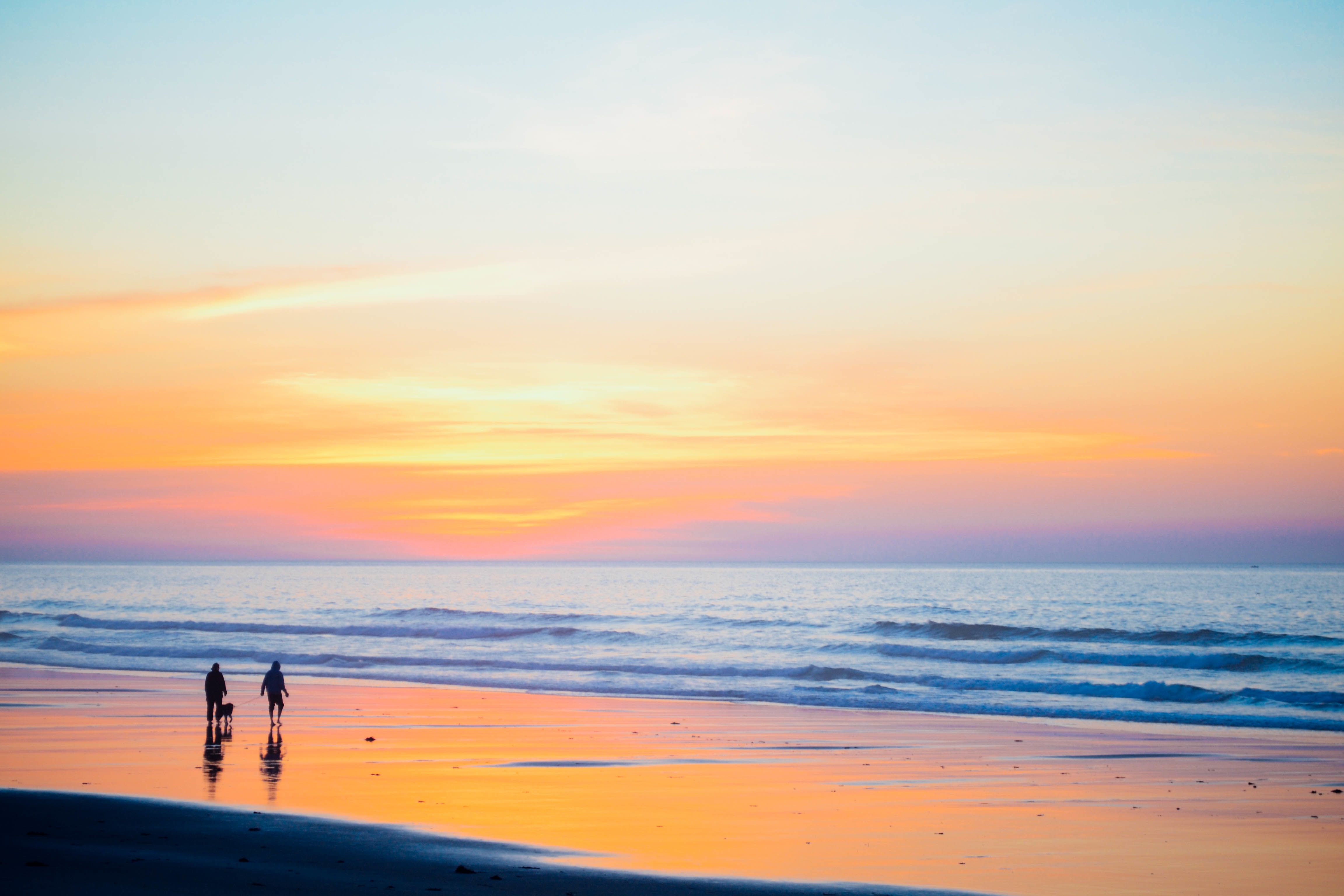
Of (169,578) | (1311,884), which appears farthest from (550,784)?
(169,578)

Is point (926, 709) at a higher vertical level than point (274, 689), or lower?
lower

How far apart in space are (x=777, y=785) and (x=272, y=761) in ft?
27.8

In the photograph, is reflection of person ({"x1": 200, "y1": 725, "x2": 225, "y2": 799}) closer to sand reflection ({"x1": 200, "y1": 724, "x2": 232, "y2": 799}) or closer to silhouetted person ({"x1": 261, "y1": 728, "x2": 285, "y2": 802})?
sand reflection ({"x1": 200, "y1": 724, "x2": 232, "y2": 799})

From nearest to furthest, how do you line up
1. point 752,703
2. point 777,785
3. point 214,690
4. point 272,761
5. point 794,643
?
point 777,785 → point 272,761 → point 214,690 → point 752,703 → point 794,643

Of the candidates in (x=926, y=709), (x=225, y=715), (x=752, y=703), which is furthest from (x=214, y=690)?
(x=926, y=709)

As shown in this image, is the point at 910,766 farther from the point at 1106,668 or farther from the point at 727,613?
the point at 727,613

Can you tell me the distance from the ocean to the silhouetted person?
11.8m

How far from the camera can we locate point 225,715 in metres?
20.8

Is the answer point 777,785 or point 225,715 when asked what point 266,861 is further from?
point 225,715

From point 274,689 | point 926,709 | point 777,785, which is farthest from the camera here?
point 926,709

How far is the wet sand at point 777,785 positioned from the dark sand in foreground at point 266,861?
0.38 metres

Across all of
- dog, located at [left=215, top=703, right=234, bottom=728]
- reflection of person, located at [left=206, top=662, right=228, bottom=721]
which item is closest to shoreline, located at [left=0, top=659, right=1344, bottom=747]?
dog, located at [left=215, top=703, right=234, bottom=728]

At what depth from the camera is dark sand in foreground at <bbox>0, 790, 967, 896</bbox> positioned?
31.1ft

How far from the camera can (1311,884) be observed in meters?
10.2
